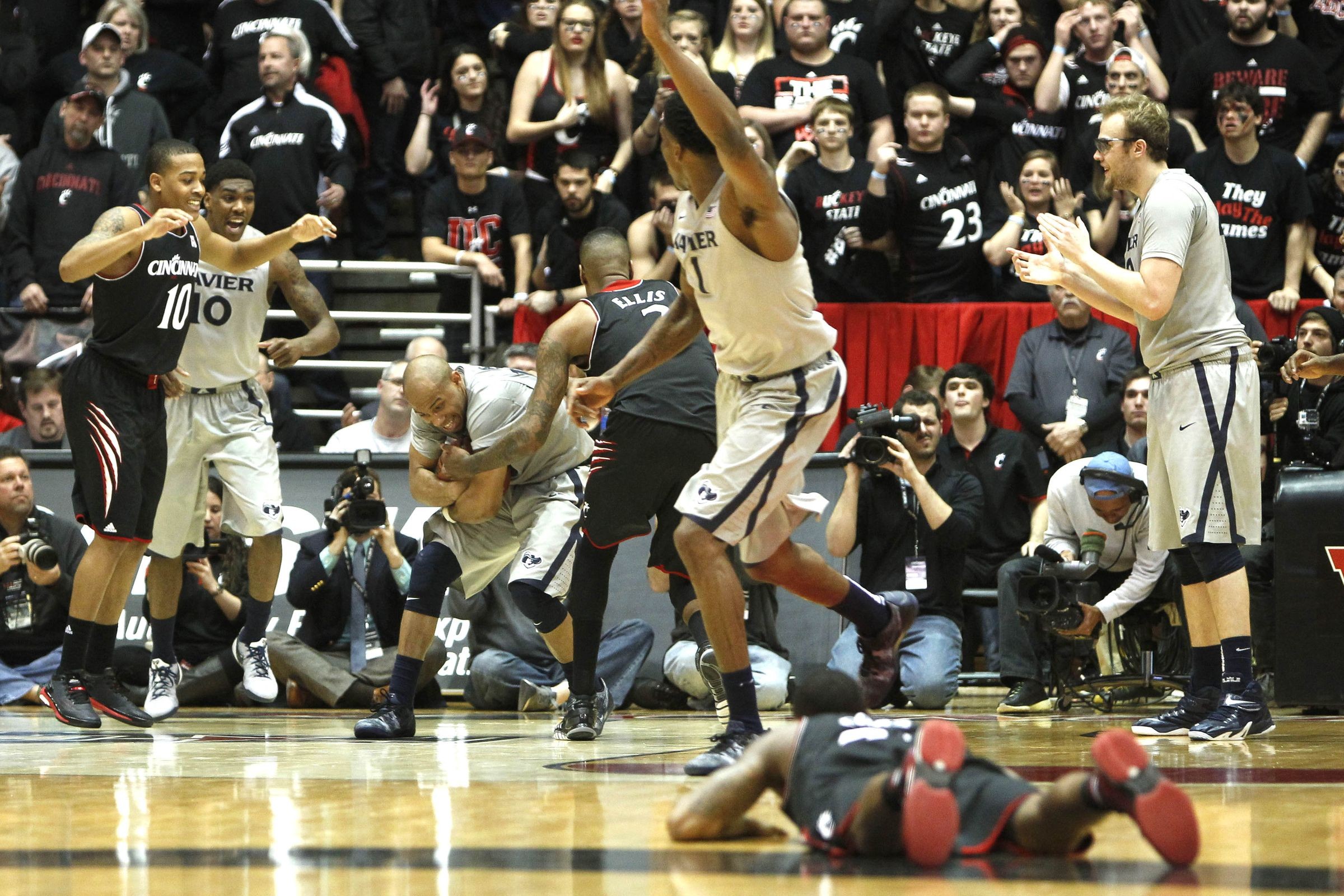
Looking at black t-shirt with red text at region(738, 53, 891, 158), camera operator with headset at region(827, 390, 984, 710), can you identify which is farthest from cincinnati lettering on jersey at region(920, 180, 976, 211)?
camera operator with headset at region(827, 390, 984, 710)

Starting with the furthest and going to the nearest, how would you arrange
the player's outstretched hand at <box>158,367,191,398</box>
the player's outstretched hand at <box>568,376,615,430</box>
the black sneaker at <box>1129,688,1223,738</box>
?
the player's outstretched hand at <box>158,367,191,398</box>, the black sneaker at <box>1129,688,1223,738</box>, the player's outstretched hand at <box>568,376,615,430</box>

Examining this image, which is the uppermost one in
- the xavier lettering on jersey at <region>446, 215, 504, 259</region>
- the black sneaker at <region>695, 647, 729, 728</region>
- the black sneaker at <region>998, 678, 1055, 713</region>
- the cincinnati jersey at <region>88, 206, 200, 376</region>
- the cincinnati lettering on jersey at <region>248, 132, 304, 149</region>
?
the cincinnati lettering on jersey at <region>248, 132, 304, 149</region>

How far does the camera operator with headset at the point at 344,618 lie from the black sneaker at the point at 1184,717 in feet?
12.0

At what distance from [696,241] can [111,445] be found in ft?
10.4

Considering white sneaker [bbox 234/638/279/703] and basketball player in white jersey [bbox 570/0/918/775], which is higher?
basketball player in white jersey [bbox 570/0/918/775]

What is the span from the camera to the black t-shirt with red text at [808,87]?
1041 cm

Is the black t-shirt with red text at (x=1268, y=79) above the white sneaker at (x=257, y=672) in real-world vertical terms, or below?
above

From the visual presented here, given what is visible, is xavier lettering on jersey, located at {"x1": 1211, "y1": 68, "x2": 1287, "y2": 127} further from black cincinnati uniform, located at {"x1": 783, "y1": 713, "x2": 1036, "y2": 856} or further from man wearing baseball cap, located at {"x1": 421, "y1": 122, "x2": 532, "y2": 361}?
black cincinnati uniform, located at {"x1": 783, "y1": 713, "x2": 1036, "y2": 856}

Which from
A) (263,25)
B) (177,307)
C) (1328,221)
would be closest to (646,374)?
(177,307)

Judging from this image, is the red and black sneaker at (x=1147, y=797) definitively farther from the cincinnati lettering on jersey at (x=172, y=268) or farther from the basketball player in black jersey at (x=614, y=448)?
the cincinnati lettering on jersey at (x=172, y=268)

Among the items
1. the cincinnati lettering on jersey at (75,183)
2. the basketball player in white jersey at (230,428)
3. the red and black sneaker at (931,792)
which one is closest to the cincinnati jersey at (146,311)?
the basketball player in white jersey at (230,428)

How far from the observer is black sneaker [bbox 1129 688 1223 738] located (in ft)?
18.9

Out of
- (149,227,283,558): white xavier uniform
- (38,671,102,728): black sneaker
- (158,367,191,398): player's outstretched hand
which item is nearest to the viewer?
(38,671,102,728): black sneaker

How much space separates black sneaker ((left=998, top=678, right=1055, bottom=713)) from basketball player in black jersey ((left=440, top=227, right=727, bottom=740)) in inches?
91.8
